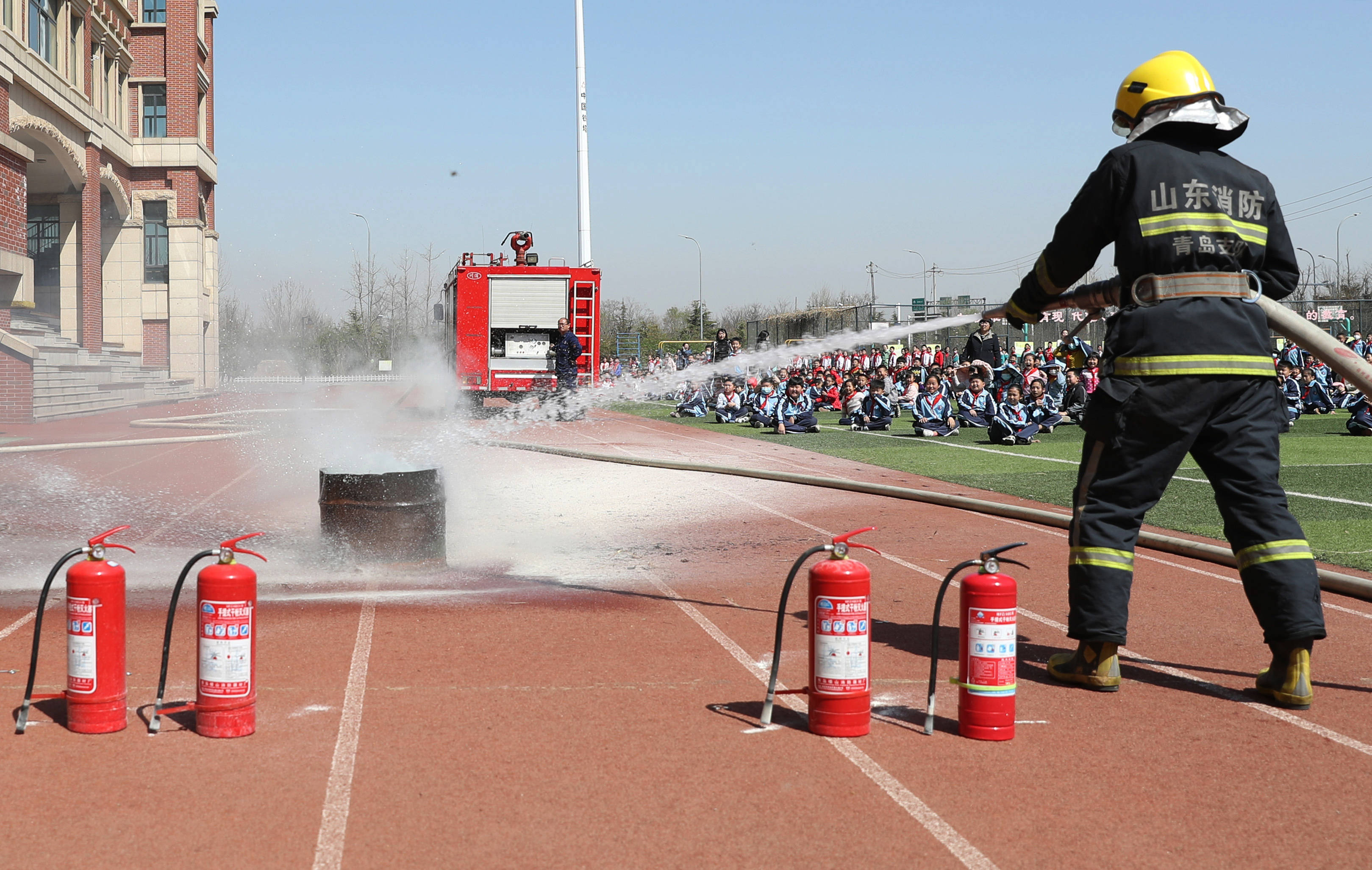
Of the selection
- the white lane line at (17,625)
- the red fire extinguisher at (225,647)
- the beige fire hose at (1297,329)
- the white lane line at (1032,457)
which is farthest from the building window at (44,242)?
the beige fire hose at (1297,329)

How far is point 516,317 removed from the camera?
78.5 ft

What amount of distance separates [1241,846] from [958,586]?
387 cm

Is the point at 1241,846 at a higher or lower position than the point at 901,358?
lower

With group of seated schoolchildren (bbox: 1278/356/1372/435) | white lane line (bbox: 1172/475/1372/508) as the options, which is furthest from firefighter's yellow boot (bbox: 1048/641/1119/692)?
group of seated schoolchildren (bbox: 1278/356/1372/435)

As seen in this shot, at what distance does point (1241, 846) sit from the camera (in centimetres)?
Result: 312

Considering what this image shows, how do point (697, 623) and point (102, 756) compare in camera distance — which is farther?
point (697, 623)

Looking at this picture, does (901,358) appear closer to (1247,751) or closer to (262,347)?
(1247,751)

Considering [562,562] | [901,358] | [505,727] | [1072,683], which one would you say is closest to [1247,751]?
[1072,683]

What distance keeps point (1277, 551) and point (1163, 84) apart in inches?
74.1

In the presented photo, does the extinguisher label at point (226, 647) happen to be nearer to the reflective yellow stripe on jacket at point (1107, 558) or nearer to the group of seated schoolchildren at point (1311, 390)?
the reflective yellow stripe on jacket at point (1107, 558)

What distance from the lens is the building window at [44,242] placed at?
108 ft

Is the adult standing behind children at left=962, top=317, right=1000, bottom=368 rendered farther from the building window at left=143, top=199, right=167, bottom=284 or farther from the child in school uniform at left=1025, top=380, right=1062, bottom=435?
the building window at left=143, top=199, right=167, bottom=284

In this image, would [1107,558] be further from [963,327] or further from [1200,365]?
[963,327]

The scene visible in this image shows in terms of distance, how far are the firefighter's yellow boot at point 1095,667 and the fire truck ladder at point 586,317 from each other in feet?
64.1
